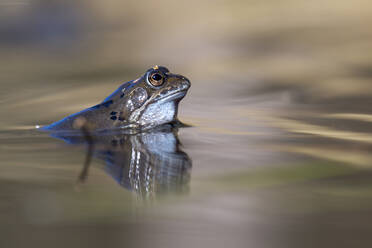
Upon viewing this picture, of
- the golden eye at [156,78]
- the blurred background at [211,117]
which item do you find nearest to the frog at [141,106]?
the golden eye at [156,78]

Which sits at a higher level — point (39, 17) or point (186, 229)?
point (39, 17)

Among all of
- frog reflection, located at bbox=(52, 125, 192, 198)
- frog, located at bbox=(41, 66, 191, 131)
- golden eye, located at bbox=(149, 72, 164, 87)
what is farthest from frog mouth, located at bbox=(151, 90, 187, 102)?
frog reflection, located at bbox=(52, 125, 192, 198)

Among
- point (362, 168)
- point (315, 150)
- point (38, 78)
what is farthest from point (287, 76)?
point (362, 168)

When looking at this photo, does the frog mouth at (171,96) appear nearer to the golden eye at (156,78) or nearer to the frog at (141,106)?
the frog at (141,106)

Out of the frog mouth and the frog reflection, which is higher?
the frog mouth

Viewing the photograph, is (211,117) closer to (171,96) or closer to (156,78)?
(171,96)

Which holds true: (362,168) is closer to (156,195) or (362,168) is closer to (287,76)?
(156,195)

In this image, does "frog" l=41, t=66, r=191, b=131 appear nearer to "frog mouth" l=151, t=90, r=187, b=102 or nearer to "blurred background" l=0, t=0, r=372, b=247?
"frog mouth" l=151, t=90, r=187, b=102
